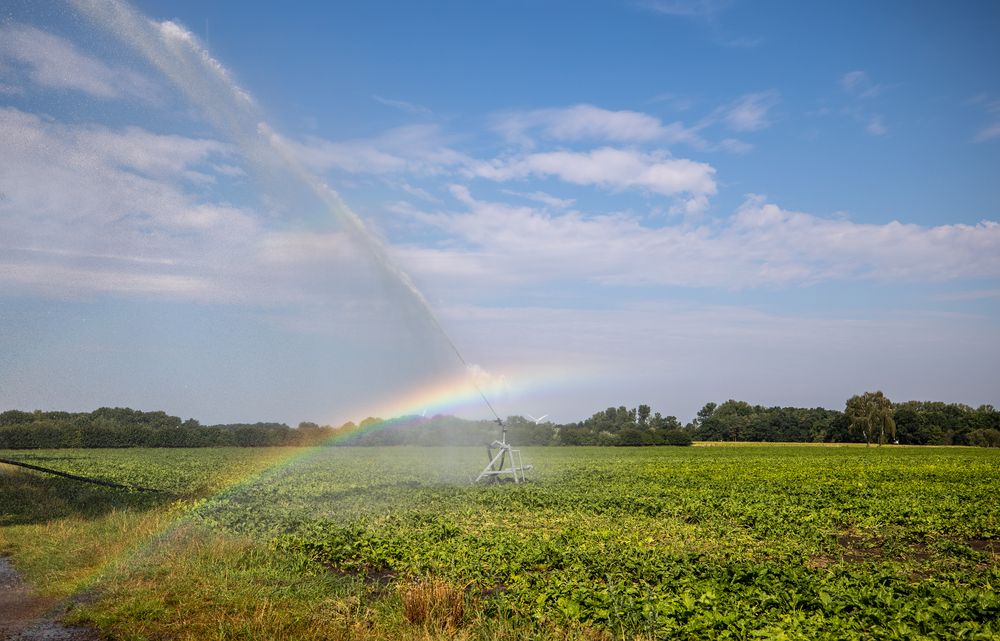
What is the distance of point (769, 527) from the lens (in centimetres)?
1505

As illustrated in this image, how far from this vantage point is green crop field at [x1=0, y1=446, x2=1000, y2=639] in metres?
7.96

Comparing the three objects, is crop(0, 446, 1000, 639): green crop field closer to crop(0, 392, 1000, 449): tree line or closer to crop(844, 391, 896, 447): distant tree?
crop(0, 392, 1000, 449): tree line

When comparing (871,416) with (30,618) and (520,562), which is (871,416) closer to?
(520,562)

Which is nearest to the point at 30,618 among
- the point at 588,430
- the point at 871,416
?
the point at 588,430

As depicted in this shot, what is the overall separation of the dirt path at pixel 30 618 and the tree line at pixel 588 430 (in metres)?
27.2

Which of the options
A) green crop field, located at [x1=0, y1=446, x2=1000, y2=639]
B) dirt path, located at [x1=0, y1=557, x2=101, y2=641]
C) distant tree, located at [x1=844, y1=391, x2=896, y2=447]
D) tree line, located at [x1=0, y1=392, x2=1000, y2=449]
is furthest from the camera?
distant tree, located at [x1=844, y1=391, x2=896, y2=447]

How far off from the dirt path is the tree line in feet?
89.3

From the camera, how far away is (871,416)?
10094 centimetres

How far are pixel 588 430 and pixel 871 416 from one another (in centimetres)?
4300

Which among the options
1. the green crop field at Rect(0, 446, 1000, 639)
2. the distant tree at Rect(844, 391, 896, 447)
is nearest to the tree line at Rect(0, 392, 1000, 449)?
the distant tree at Rect(844, 391, 896, 447)

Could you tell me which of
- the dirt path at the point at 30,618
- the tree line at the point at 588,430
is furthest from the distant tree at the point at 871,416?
the dirt path at the point at 30,618

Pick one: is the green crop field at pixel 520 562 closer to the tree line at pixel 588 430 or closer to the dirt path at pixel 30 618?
the dirt path at pixel 30 618

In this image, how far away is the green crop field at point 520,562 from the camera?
7.96 m

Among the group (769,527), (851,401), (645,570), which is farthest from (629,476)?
(851,401)
